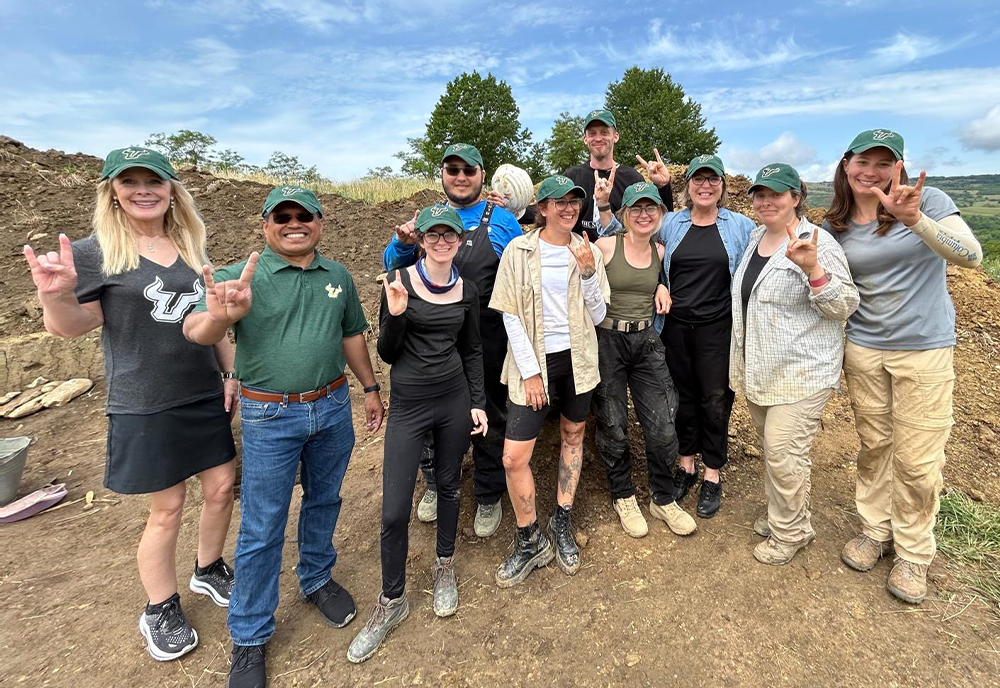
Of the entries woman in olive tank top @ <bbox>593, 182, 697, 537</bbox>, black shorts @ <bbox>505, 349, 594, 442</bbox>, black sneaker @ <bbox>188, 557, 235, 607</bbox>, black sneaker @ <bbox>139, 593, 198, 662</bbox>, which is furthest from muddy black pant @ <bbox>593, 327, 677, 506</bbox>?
black sneaker @ <bbox>139, 593, 198, 662</bbox>

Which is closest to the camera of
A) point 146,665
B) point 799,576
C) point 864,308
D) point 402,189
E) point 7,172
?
point 146,665

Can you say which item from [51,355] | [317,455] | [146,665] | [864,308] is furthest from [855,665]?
[51,355]

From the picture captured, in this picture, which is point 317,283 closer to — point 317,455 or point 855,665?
point 317,455

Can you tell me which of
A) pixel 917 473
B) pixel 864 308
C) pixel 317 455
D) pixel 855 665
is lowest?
pixel 855 665

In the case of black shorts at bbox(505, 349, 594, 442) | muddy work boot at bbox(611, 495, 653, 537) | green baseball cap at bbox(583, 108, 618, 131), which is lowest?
muddy work boot at bbox(611, 495, 653, 537)

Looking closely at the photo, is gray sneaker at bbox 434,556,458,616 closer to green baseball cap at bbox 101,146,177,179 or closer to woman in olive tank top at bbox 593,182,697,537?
woman in olive tank top at bbox 593,182,697,537

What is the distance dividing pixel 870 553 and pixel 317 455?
3275 millimetres

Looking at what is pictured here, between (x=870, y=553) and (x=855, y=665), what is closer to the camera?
(x=855, y=665)

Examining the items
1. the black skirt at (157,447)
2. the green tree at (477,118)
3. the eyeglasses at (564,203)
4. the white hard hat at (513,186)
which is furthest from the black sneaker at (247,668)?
the green tree at (477,118)

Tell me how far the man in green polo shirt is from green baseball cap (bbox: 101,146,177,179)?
0.52 metres

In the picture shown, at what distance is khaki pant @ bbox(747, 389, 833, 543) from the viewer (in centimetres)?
271

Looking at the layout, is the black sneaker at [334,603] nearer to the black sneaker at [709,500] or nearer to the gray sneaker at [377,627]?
the gray sneaker at [377,627]

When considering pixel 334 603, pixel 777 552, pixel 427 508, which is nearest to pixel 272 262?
pixel 334 603

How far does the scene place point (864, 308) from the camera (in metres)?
2.64
